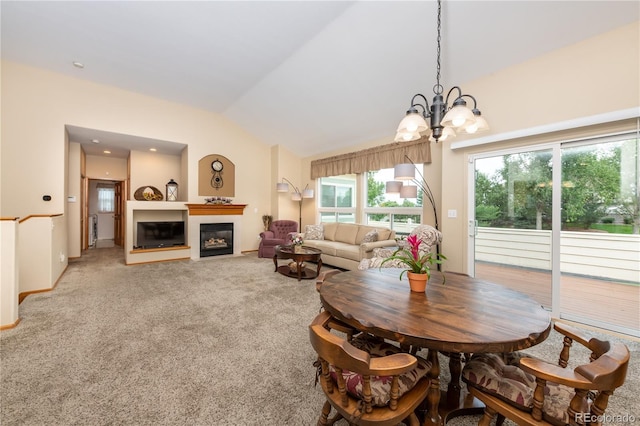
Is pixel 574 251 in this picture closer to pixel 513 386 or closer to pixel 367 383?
pixel 513 386

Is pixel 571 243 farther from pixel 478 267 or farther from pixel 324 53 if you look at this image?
pixel 324 53

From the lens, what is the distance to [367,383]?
970 mm

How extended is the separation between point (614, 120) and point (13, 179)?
8.06 meters

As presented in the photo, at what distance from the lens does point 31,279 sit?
11.5 ft

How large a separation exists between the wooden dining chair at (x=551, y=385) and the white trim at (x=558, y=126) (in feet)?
7.98

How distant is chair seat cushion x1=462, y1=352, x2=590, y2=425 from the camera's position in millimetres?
987

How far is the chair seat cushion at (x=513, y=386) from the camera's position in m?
0.99

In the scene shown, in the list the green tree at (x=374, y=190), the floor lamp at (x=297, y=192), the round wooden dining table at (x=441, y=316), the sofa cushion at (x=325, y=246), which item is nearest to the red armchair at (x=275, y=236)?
the floor lamp at (x=297, y=192)

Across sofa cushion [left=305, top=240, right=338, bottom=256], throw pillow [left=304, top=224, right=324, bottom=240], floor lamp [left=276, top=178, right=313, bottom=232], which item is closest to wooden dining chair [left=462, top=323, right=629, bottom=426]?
sofa cushion [left=305, top=240, right=338, bottom=256]

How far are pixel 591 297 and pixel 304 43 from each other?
483cm

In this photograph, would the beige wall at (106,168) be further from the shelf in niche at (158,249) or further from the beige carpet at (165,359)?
the beige carpet at (165,359)

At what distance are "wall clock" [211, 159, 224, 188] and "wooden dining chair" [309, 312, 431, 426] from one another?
595cm

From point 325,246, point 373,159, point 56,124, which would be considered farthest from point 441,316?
point 56,124

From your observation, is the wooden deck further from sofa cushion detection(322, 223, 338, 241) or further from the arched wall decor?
the arched wall decor
